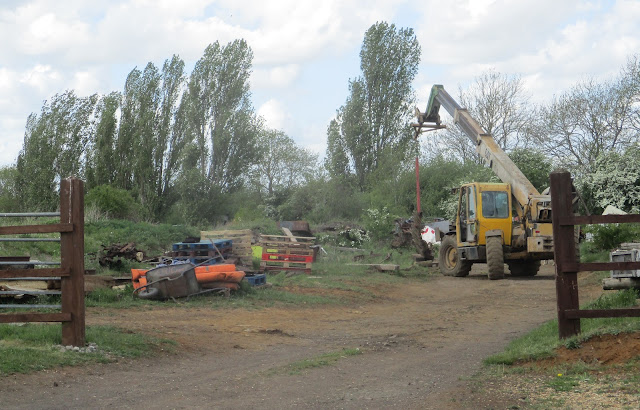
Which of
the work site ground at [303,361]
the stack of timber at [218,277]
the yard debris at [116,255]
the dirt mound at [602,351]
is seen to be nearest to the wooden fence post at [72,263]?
the work site ground at [303,361]

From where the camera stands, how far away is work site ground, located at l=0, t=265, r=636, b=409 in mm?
6254

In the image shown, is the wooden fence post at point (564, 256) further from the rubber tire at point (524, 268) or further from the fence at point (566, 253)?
the rubber tire at point (524, 268)

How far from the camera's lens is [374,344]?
9.97 meters

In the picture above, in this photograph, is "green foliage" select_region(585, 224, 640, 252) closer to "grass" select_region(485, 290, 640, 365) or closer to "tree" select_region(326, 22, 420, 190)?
"grass" select_region(485, 290, 640, 365)

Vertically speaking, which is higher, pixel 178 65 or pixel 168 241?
pixel 178 65

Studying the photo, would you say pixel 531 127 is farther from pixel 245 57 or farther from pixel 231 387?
pixel 231 387

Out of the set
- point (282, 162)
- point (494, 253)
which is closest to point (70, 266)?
point (494, 253)

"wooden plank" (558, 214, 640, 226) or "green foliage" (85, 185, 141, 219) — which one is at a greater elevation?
"green foliage" (85, 185, 141, 219)

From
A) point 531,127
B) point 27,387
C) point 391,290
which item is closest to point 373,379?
point 27,387

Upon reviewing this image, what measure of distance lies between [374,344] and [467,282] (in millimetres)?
12594

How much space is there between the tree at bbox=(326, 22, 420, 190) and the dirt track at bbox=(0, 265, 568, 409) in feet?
107

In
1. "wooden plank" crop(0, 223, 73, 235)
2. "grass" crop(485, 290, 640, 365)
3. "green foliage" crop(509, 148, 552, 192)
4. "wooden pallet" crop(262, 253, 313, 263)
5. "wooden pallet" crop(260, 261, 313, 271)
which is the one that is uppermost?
"green foliage" crop(509, 148, 552, 192)

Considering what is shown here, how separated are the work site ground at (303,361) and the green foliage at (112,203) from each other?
868 inches

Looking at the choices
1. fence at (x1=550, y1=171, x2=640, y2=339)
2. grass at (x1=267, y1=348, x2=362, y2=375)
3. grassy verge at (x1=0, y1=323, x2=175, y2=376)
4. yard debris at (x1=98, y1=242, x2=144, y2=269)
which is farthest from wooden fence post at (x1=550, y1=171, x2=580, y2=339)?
yard debris at (x1=98, y1=242, x2=144, y2=269)
